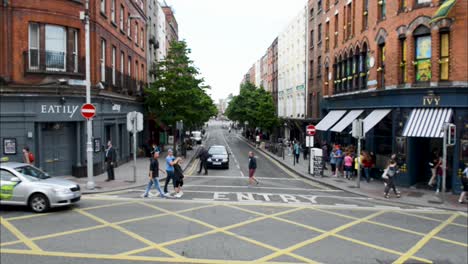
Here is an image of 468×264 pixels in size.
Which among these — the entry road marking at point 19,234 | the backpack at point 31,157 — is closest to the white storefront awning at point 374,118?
the backpack at point 31,157

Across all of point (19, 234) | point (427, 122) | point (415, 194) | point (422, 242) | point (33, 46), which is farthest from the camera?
point (33, 46)

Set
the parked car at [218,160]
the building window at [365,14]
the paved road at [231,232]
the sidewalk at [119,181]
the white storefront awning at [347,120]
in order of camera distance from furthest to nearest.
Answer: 1. the parked car at [218,160]
2. the white storefront awning at [347,120]
3. the building window at [365,14]
4. the sidewalk at [119,181]
5. the paved road at [231,232]

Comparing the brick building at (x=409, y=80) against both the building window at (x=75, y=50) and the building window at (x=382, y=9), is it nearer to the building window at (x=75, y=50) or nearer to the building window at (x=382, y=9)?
the building window at (x=382, y=9)

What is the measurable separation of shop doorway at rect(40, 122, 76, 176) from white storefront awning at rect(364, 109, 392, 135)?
14884 millimetres

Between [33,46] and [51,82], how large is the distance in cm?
188

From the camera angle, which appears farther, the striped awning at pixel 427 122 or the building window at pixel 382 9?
the building window at pixel 382 9

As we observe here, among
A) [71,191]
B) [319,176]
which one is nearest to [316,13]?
[319,176]

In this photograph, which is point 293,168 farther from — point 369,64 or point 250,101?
point 250,101

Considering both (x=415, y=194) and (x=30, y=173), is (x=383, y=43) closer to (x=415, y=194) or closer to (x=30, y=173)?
(x=415, y=194)

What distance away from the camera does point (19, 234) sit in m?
10.5

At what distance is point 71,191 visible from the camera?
13297mm

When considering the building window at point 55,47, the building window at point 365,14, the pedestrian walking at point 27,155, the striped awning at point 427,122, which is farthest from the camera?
the building window at point 365,14

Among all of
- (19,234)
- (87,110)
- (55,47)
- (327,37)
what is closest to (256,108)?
(327,37)

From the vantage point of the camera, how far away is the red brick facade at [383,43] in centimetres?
1945
